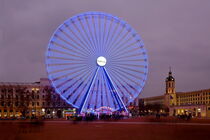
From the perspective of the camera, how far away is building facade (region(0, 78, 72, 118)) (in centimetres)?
10297

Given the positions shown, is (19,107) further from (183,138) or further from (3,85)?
(183,138)

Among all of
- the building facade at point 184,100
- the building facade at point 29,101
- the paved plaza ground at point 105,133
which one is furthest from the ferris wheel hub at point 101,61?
the building facade at point 184,100

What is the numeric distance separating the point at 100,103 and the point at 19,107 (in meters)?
Answer: 31.7

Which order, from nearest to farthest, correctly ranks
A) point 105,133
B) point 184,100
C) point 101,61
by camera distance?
point 105,133 < point 101,61 < point 184,100

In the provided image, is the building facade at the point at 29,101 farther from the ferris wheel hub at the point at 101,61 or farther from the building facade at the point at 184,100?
the ferris wheel hub at the point at 101,61

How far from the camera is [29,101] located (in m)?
105

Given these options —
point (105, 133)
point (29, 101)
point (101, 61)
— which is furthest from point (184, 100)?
point (105, 133)

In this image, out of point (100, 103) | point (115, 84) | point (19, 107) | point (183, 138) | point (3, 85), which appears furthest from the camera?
point (3, 85)

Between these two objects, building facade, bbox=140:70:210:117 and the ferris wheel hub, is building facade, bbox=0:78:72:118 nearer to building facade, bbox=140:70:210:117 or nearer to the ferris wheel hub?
building facade, bbox=140:70:210:117

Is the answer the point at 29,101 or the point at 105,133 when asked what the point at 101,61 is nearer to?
the point at 105,133

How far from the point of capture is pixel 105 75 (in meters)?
54.5

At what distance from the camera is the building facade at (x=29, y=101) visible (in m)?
103

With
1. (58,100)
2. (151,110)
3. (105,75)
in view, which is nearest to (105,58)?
(105,75)

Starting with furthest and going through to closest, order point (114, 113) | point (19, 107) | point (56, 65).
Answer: point (19, 107) < point (114, 113) < point (56, 65)
